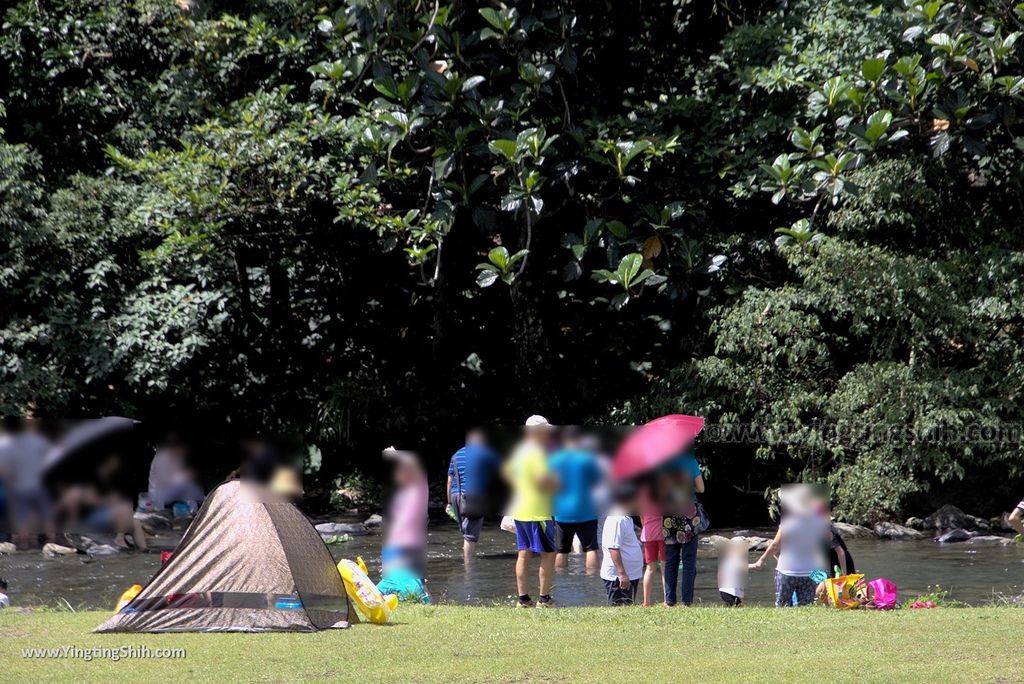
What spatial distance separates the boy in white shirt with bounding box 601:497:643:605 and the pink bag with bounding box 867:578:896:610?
1.92 m

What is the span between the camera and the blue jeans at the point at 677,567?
417 inches

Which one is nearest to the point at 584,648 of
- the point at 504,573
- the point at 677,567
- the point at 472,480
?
the point at 677,567

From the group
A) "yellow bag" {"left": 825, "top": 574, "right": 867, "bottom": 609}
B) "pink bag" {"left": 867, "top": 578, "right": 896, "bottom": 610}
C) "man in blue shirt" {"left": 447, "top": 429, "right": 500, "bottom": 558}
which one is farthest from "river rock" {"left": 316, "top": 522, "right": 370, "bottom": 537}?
"pink bag" {"left": 867, "top": 578, "right": 896, "bottom": 610}

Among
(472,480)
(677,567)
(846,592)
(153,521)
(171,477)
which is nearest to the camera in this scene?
(171,477)

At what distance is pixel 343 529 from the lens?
18.8 m

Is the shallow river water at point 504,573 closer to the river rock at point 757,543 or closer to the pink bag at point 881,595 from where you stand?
the river rock at point 757,543

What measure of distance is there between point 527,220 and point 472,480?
6.27 metres

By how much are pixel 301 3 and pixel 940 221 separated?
10184mm

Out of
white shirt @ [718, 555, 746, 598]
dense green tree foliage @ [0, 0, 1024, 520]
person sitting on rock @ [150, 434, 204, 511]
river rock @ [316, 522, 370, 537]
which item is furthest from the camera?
river rock @ [316, 522, 370, 537]

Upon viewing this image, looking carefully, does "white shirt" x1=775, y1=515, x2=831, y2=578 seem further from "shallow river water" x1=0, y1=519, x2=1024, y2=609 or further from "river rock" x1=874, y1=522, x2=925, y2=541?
"river rock" x1=874, y1=522, x2=925, y2=541

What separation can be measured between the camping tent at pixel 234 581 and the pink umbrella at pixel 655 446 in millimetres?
2744

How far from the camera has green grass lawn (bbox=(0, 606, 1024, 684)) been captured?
7.19 m

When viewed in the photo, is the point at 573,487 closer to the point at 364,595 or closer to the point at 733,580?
the point at 733,580

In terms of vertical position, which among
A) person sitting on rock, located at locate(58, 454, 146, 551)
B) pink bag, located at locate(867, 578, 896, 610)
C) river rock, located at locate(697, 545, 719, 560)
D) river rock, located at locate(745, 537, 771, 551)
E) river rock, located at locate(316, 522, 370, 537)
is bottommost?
pink bag, located at locate(867, 578, 896, 610)
